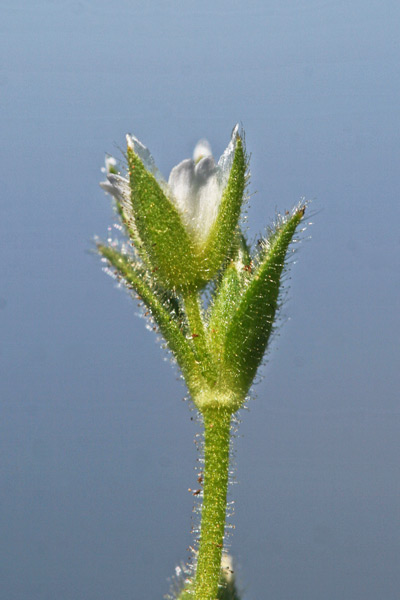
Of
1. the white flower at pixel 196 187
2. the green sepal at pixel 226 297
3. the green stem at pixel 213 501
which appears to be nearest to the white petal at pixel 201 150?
the white flower at pixel 196 187

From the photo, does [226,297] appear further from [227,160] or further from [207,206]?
[227,160]

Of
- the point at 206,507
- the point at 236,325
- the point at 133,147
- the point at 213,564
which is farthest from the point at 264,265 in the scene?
the point at 213,564

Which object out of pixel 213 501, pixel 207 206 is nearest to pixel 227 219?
pixel 207 206

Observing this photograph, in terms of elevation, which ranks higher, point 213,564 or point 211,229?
point 211,229

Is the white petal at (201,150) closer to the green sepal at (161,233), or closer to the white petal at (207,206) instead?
the white petal at (207,206)

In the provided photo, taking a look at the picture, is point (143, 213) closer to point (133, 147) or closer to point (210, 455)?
point (133, 147)

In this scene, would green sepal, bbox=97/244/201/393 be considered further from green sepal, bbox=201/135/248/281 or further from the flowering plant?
green sepal, bbox=201/135/248/281

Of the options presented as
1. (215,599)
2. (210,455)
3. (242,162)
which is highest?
(242,162)
